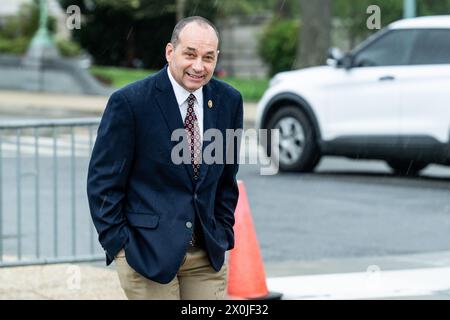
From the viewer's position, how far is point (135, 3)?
3609 cm

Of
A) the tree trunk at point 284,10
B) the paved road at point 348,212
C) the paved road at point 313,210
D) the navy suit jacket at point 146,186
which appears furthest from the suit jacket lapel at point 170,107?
the tree trunk at point 284,10

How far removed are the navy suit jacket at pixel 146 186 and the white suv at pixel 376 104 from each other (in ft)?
31.6

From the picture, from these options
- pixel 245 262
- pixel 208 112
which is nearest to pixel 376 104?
pixel 245 262

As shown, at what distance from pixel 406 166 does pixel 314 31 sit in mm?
12599

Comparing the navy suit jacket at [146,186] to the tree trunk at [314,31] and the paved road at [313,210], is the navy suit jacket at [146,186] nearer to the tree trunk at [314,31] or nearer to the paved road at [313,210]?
the paved road at [313,210]

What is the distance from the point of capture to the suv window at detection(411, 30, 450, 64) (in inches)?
571

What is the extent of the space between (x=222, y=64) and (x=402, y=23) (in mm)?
30058

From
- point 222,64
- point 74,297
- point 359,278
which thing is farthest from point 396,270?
point 222,64

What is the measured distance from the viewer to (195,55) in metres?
4.74

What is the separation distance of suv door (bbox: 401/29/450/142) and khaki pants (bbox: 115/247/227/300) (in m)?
9.51

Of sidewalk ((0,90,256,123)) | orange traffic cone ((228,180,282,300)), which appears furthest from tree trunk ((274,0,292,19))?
orange traffic cone ((228,180,282,300))

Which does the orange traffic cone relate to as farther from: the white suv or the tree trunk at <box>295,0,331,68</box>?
the tree trunk at <box>295,0,331,68</box>

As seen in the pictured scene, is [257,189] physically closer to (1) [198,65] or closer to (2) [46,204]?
(2) [46,204]

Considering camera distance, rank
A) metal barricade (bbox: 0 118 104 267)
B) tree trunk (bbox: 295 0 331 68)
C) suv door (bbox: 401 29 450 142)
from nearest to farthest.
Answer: metal barricade (bbox: 0 118 104 267) → suv door (bbox: 401 29 450 142) → tree trunk (bbox: 295 0 331 68)
